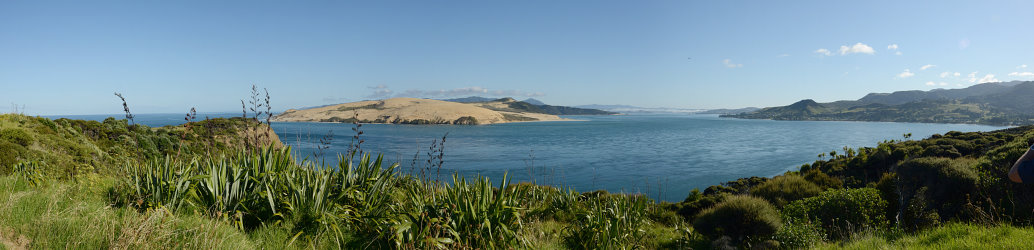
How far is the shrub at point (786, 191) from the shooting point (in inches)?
476

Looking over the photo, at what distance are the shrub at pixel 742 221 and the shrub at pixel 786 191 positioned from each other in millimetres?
3502

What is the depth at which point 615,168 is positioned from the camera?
38.6 metres

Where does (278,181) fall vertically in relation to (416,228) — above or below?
above

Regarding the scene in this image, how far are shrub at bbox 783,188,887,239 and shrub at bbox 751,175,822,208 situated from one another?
103 inches

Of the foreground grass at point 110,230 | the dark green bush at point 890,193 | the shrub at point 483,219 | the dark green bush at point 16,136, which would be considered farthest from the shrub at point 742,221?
the dark green bush at point 16,136

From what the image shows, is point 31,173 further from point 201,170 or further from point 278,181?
point 278,181

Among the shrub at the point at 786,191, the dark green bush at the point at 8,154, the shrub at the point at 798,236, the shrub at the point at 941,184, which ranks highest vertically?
the dark green bush at the point at 8,154

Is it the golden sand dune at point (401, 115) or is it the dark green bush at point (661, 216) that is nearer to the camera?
the dark green bush at point (661, 216)

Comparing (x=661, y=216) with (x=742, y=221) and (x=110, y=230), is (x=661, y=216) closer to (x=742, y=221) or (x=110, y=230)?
(x=742, y=221)

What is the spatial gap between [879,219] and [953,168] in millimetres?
3206

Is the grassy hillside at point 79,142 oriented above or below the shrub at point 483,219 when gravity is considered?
above

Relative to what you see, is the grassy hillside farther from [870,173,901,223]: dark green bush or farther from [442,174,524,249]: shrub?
[870,173,901,223]: dark green bush

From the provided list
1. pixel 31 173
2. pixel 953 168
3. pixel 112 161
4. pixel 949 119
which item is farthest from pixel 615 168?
pixel 949 119

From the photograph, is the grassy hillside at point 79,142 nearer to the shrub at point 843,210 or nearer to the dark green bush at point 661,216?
the dark green bush at point 661,216
